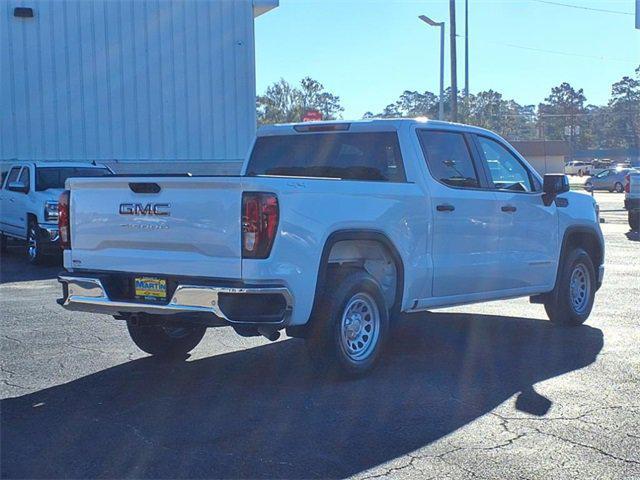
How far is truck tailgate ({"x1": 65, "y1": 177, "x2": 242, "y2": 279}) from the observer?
239 inches

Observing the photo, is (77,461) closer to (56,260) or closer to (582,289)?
(582,289)

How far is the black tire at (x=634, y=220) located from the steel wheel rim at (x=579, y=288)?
44.3ft

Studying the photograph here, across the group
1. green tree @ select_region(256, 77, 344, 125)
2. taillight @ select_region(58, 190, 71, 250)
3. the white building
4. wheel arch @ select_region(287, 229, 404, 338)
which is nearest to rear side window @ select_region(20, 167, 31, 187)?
the white building

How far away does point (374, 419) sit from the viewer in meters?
5.82

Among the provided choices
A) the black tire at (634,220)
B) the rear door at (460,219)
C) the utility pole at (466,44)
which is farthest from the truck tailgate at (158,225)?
the utility pole at (466,44)

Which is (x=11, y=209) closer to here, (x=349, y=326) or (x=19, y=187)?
(x=19, y=187)

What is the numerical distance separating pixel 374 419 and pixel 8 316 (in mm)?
5677

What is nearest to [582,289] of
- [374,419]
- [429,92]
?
[374,419]

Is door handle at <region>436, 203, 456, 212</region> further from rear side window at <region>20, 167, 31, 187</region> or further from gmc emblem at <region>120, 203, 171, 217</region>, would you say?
rear side window at <region>20, 167, 31, 187</region>

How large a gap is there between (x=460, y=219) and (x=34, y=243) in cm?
1024

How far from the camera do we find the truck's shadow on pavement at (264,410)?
5031 millimetres

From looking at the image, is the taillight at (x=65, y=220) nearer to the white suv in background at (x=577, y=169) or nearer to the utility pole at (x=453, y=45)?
the utility pole at (x=453, y=45)

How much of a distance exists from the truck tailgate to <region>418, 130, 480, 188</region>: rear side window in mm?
2391

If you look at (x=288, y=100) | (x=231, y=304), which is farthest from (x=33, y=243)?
(x=288, y=100)
